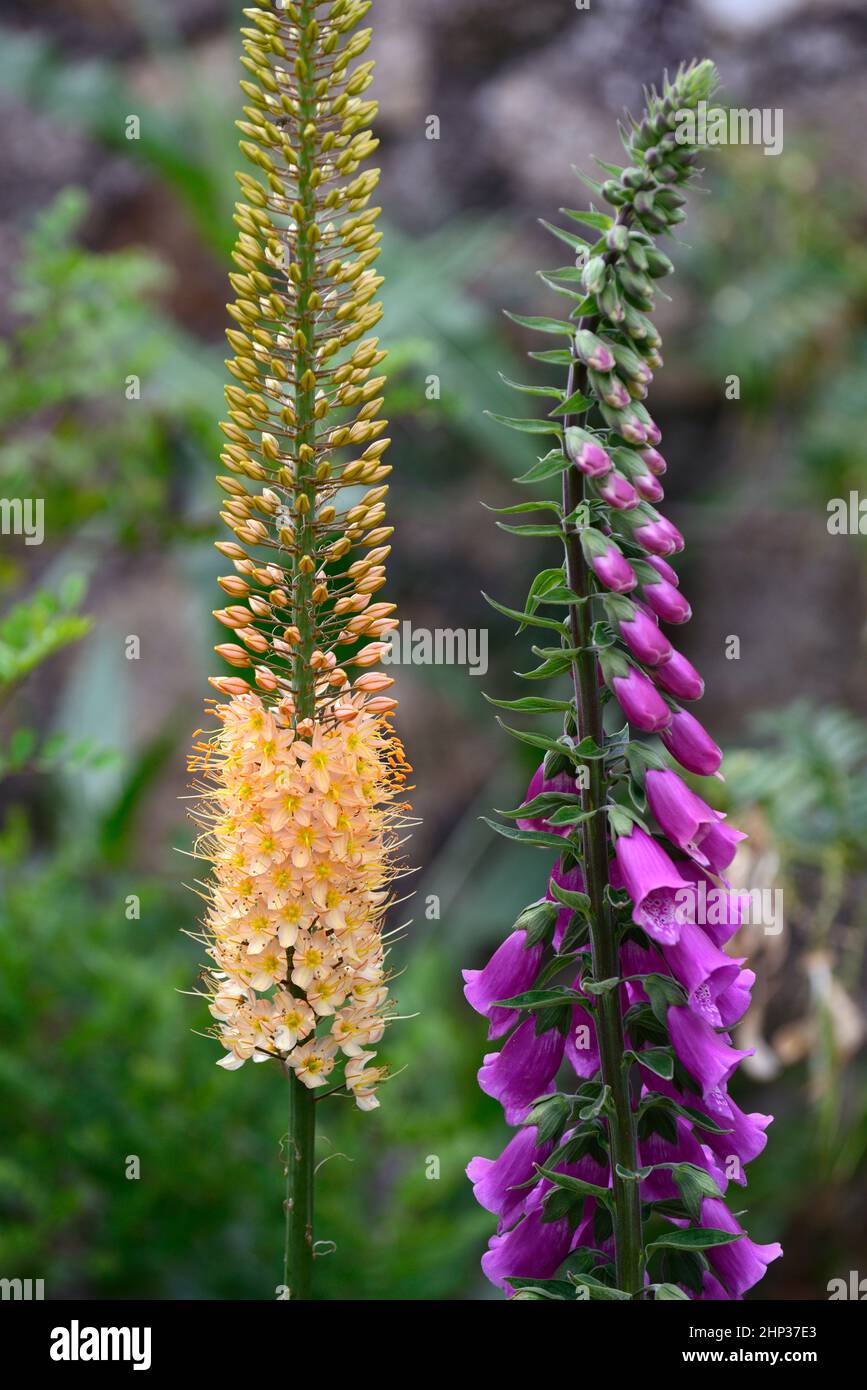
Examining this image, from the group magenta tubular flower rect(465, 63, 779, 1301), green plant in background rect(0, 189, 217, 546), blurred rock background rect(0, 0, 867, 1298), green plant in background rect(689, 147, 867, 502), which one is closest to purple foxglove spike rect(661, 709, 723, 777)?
magenta tubular flower rect(465, 63, 779, 1301)

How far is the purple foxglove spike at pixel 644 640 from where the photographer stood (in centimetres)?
109

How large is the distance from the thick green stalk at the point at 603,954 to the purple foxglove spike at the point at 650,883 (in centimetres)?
3

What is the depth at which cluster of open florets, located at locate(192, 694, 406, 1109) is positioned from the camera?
1088 millimetres

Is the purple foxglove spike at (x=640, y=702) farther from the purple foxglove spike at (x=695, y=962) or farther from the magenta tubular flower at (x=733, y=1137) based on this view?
the magenta tubular flower at (x=733, y=1137)

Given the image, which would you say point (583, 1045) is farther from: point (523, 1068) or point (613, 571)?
point (613, 571)

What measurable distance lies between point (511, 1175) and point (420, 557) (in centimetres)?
381

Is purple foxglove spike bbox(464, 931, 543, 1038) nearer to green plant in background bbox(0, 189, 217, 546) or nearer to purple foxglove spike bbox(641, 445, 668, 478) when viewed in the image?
purple foxglove spike bbox(641, 445, 668, 478)

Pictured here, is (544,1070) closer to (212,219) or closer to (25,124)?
Result: (212,219)

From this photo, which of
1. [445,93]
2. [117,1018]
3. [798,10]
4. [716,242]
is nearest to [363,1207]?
[117,1018]

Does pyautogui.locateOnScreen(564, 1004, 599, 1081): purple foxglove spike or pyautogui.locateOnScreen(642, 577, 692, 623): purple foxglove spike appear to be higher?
pyautogui.locateOnScreen(642, 577, 692, 623): purple foxglove spike

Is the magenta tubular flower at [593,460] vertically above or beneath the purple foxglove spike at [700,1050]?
above

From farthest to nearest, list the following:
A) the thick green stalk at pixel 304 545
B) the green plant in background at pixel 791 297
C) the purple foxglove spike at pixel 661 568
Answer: the green plant in background at pixel 791 297
the purple foxglove spike at pixel 661 568
the thick green stalk at pixel 304 545

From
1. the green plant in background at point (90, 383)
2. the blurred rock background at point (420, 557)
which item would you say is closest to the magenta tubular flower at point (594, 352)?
the blurred rock background at point (420, 557)

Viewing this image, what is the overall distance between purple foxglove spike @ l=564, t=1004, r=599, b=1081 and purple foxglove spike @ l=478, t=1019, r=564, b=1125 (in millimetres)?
41
